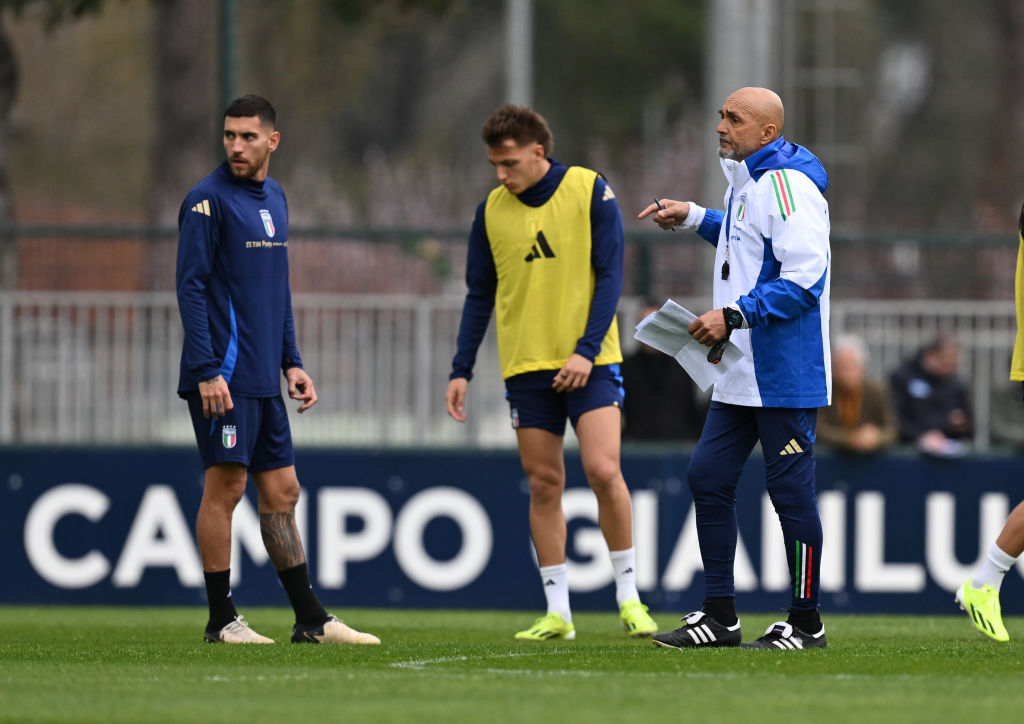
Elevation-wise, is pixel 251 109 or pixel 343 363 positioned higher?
pixel 251 109

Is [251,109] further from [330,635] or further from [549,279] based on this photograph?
[330,635]

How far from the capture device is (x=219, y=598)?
848 cm

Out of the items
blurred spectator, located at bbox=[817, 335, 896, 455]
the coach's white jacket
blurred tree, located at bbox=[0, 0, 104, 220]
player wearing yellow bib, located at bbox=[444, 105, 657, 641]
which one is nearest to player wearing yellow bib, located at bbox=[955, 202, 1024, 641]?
the coach's white jacket

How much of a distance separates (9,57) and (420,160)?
2310cm

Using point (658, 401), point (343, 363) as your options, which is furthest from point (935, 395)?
point (343, 363)

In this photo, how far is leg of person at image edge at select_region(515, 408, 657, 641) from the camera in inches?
340

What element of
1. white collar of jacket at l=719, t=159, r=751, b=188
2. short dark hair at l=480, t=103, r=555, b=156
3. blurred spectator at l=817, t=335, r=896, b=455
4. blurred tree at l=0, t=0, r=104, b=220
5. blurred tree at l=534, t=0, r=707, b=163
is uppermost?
blurred tree at l=534, t=0, r=707, b=163

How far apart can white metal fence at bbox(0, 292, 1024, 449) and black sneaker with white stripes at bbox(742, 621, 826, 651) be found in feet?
16.2

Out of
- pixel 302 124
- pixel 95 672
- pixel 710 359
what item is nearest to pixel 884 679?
pixel 710 359

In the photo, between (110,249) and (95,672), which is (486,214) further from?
(110,249)

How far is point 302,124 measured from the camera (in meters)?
41.8

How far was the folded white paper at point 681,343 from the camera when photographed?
7.76 metres

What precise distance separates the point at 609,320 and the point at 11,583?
5324 millimetres

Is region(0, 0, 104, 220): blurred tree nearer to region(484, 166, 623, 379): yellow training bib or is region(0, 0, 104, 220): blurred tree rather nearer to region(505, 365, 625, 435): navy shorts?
region(484, 166, 623, 379): yellow training bib
